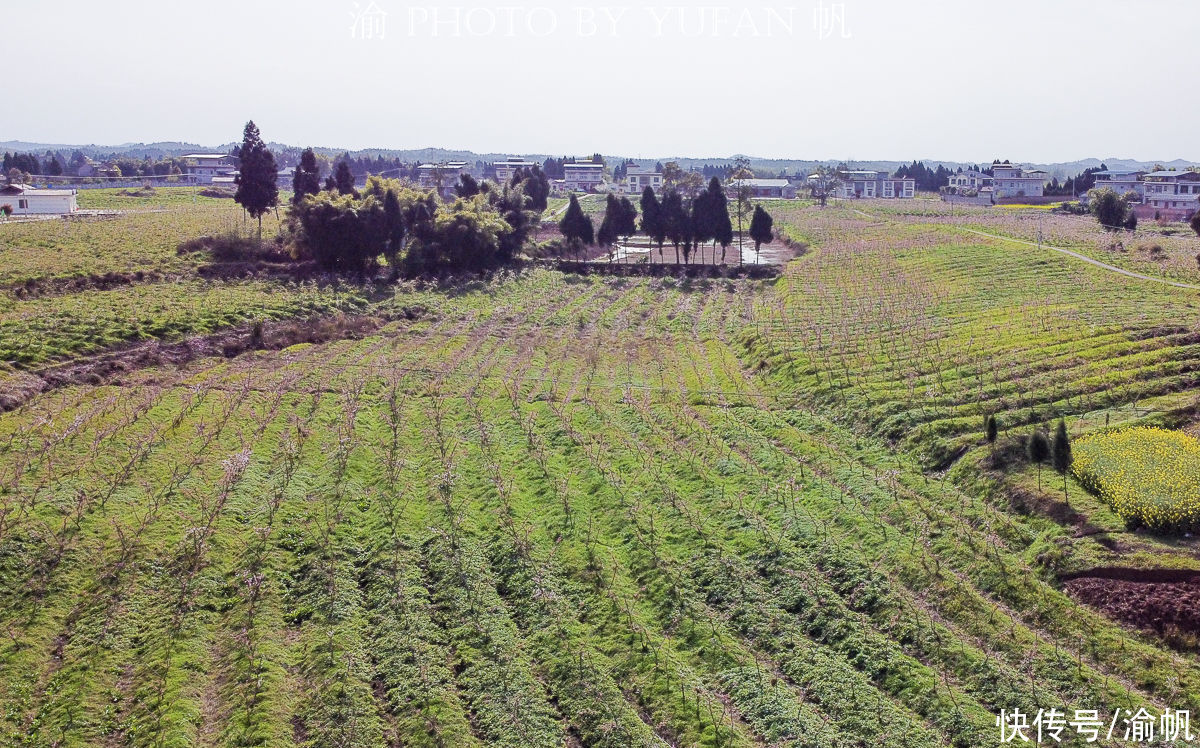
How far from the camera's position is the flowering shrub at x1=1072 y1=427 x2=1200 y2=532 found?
16.3 metres

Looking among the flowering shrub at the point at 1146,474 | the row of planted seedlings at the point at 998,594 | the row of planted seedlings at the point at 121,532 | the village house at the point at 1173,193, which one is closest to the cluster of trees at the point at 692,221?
the row of planted seedlings at the point at 121,532

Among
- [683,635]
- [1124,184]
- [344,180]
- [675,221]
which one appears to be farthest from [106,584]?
[1124,184]

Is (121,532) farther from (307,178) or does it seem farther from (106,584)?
(307,178)

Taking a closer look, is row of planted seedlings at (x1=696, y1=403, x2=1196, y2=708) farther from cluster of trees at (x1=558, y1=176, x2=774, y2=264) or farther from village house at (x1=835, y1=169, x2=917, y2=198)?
village house at (x1=835, y1=169, x2=917, y2=198)

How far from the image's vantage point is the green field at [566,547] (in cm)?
1288

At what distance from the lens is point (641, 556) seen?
17.1m

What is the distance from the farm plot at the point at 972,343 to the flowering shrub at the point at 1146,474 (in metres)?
2.58

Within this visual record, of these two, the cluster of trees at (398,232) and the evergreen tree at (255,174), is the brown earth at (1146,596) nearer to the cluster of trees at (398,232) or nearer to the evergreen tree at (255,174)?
the cluster of trees at (398,232)

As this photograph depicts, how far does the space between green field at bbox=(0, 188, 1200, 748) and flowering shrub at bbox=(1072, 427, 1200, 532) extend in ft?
2.65

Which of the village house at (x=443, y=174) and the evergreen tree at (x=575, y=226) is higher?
the village house at (x=443, y=174)

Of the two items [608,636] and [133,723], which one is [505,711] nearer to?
[608,636]

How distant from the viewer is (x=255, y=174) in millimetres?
51469

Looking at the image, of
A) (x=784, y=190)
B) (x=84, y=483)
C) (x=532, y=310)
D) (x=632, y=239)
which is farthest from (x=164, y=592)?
(x=784, y=190)

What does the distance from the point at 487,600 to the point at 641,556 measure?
3142 mm
